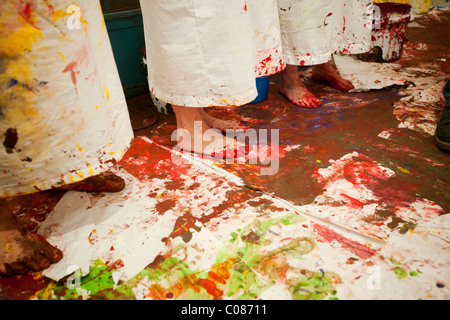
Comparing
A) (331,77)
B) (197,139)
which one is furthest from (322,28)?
(197,139)

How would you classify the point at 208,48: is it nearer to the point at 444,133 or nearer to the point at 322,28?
the point at 322,28

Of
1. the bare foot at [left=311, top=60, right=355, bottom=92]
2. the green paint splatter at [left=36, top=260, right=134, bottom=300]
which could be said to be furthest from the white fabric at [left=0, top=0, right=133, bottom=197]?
the bare foot at [left=311, top=60, right=355, bottom=92]

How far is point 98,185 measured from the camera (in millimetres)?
959

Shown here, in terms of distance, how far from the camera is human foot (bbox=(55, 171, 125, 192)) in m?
0.96

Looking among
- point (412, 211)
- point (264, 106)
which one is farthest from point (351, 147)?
point (264, 106)

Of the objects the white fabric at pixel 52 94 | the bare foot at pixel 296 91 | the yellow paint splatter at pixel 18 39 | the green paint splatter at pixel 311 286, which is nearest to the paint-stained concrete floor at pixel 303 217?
the green paint splatter at pixel 311 286

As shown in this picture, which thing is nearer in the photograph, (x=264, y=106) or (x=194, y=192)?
(x=194, y=192)

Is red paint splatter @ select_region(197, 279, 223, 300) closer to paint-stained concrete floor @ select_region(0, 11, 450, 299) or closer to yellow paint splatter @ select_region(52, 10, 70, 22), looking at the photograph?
paint-stained concrete floor @ select_region(0, 11, 450, 299)

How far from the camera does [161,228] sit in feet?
2.67

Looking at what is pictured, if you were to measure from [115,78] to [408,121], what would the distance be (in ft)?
4.13

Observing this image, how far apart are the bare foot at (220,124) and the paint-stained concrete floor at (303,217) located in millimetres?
80

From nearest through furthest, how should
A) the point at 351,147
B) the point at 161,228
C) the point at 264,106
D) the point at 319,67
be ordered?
1. the point at 161,228
2. the point at 351,147
3. the point at 264,106
4. the point at 319,67

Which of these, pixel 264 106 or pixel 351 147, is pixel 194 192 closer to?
pixel 351 147

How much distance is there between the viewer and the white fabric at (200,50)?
0.81m
